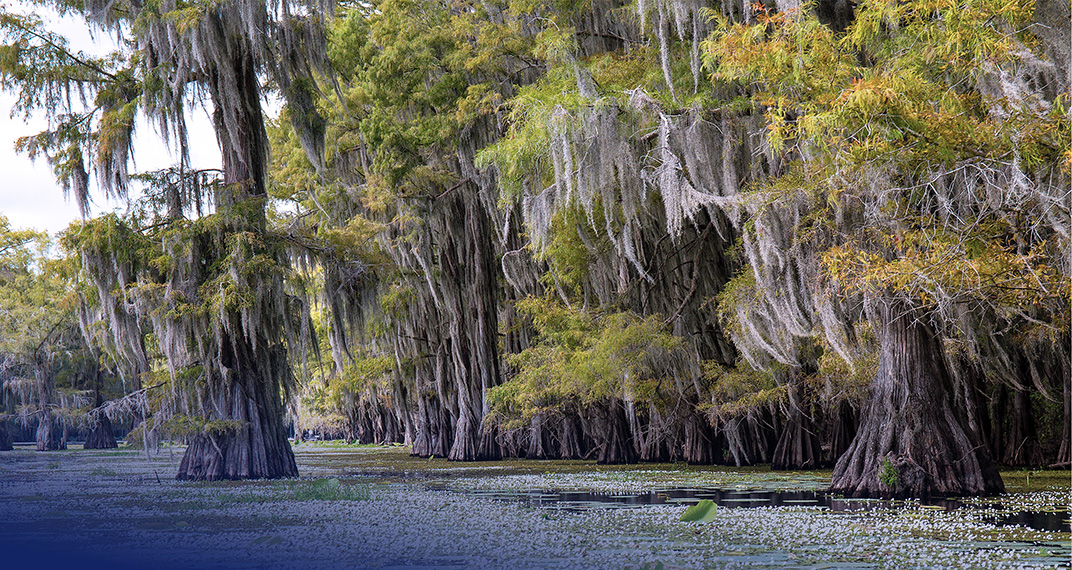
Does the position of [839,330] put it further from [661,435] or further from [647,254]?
[661,435]

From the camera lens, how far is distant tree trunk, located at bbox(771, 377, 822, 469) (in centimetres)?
1520

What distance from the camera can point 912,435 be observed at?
29.6 ft

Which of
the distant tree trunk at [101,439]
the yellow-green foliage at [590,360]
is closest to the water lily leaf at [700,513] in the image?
the yellow-green foliage at [590,360]

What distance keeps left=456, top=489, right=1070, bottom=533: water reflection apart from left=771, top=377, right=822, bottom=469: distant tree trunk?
5225mm

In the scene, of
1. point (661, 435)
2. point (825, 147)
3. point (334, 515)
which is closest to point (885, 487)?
point (825, 147)

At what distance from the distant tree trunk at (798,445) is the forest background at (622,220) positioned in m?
0.06

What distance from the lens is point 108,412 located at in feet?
42.8

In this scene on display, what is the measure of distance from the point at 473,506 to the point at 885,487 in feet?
13.3

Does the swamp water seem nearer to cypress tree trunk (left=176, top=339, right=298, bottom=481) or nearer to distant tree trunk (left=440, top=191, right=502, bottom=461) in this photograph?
cypress tree trunk (left=176, top=339, right=298, bottom=481)

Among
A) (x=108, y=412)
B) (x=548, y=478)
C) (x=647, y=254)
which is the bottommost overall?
(x=548, y=478)

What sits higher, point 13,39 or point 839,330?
point 13,39

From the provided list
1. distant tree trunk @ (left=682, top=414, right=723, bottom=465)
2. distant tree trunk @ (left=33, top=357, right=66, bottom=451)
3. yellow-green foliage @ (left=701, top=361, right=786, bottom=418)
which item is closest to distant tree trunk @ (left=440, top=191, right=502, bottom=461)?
distant tree trunk @ (left=682, top=414, right=723, bottom=465)

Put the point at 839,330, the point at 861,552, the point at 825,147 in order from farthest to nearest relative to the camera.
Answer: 1. the point at 839,330
2. the point at 825,147
3. the point at 861,552

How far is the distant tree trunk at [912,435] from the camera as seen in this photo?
889 centimetres
